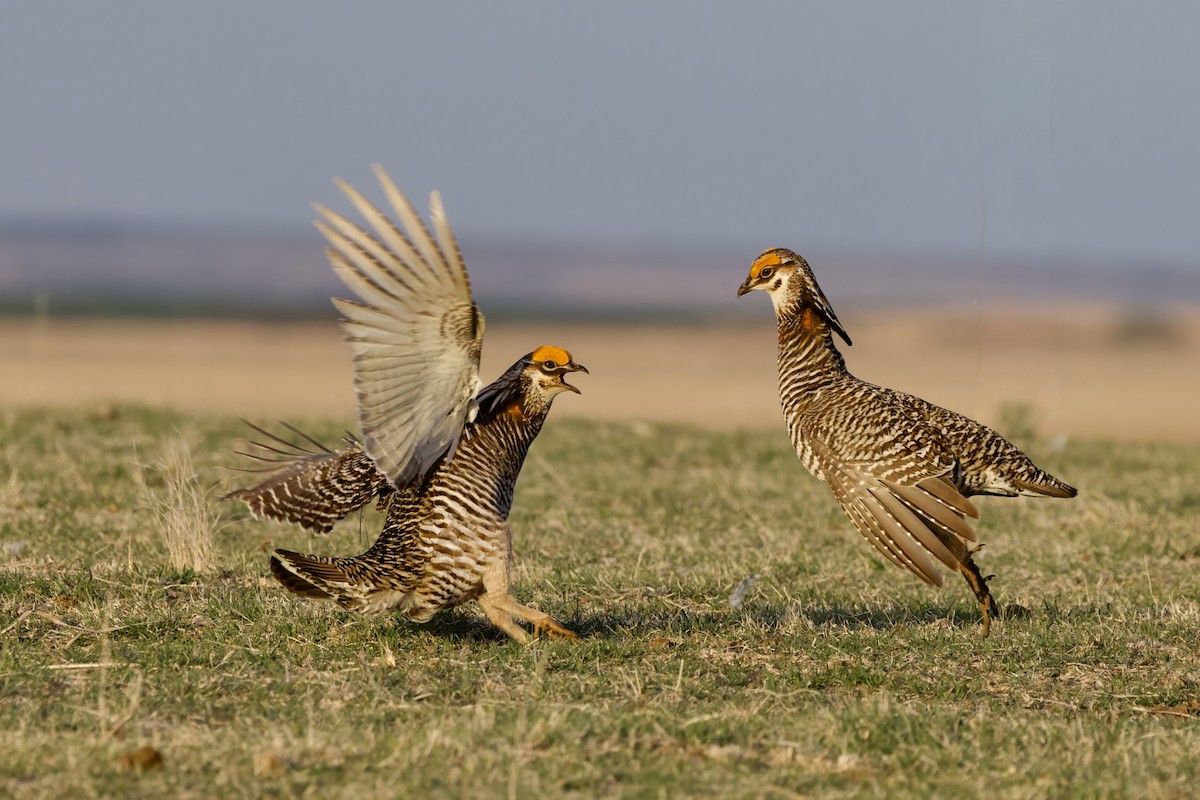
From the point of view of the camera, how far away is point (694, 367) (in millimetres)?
46781

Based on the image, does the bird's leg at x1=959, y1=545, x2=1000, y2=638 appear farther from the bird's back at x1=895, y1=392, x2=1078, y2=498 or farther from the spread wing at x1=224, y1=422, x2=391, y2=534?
the spread wing at x1=224, y1=422, x2=391, y2=534

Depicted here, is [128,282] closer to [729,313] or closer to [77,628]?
[729,313]

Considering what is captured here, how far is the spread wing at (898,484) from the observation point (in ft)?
20.5

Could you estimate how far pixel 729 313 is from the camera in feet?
334

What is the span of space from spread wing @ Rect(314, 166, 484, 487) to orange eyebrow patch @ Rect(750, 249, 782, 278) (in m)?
2.26

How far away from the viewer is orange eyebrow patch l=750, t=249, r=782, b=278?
733 centimetres

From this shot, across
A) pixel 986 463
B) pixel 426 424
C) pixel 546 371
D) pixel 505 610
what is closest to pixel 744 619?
pixel 505 610

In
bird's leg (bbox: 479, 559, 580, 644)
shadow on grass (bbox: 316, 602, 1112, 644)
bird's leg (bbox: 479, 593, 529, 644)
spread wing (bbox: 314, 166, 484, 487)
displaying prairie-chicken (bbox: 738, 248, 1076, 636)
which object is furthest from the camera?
displaying prairie-chicken (bbox: 738, 248, 1076, 636)

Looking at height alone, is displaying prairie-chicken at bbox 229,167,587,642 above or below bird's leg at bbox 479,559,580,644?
above

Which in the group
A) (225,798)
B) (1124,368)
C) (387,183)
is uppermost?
(1124,368)

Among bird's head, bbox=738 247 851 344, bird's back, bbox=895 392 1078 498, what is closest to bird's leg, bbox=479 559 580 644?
bird's back, bbox=895 392 1078 498

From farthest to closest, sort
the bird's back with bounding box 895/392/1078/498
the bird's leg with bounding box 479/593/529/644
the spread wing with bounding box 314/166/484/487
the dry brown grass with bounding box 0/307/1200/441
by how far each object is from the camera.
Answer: the dry brown grass with bounding box 0/307/1200/441 → the bird's back with bounding box 895/392/1078/498 → the bird's leg with bounding box 479/593/529/644 → the spread wing with bounding box 314/166/484/487

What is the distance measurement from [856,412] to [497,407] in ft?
5.66

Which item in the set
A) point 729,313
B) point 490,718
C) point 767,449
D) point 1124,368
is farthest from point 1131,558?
point 729,313
